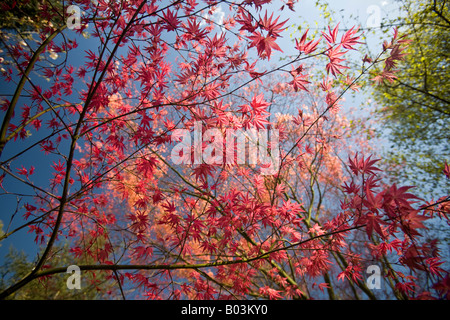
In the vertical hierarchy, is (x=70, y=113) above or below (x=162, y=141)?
above

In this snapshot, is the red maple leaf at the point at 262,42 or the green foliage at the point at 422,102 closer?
the red maple leaf at the point at 262,42

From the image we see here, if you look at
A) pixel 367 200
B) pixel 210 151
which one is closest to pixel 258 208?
pixel 210 151

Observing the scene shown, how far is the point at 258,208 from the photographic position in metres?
1.88

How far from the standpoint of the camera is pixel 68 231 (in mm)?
2533

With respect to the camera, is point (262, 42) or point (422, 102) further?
point (422, 102)

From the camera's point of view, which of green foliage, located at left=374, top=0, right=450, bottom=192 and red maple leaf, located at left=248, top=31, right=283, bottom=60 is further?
green foliage, located at left=374, top=0, right=450, bottom=192

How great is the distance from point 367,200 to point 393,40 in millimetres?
1390
